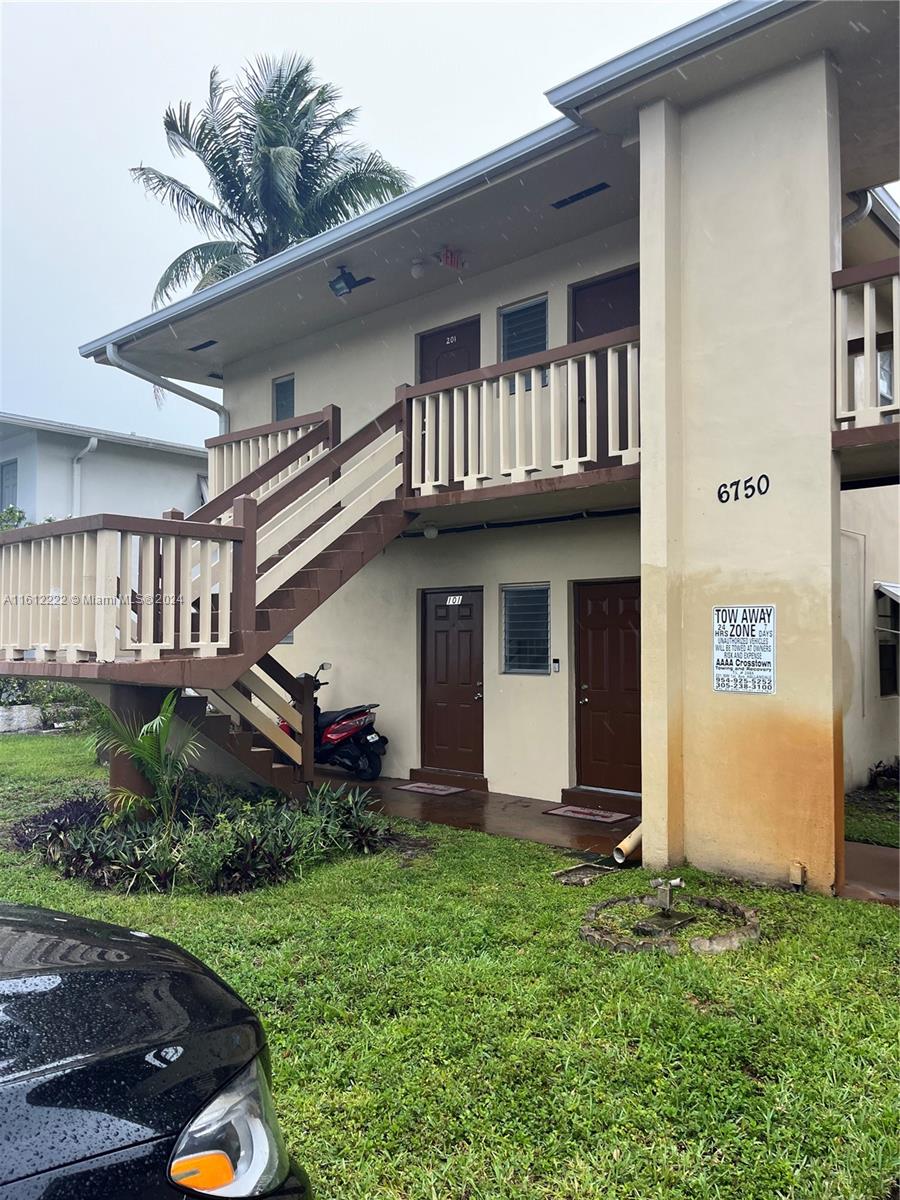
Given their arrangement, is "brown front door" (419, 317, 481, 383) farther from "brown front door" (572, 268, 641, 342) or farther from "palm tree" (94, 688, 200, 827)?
"palm tree" (94, 688, 200, 827)

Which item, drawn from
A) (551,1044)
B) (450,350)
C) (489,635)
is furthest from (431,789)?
(551,1044)

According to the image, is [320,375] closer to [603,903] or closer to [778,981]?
[603,903]

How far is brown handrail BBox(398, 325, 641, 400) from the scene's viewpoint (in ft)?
22.1

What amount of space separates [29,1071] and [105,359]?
38.3 ft

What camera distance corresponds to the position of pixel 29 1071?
5.00ft

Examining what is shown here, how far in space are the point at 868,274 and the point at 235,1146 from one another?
579 centimetres

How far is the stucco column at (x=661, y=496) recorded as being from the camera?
608 cm

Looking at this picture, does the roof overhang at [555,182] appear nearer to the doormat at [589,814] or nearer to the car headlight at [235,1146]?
the doormat at [589,814]

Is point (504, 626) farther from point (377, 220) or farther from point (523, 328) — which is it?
point (377, 220)

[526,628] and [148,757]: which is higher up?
[526,628]

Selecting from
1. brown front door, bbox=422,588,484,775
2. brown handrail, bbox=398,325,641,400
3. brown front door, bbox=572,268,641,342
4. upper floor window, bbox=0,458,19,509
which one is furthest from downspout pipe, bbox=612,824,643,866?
upper floor window, bbox=0,458,19,509

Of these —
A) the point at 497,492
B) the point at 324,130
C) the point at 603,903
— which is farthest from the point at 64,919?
the point at 324,130

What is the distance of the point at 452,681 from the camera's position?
31.9ft

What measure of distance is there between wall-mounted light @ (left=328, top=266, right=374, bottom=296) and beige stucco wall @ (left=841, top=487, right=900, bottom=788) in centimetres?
567
